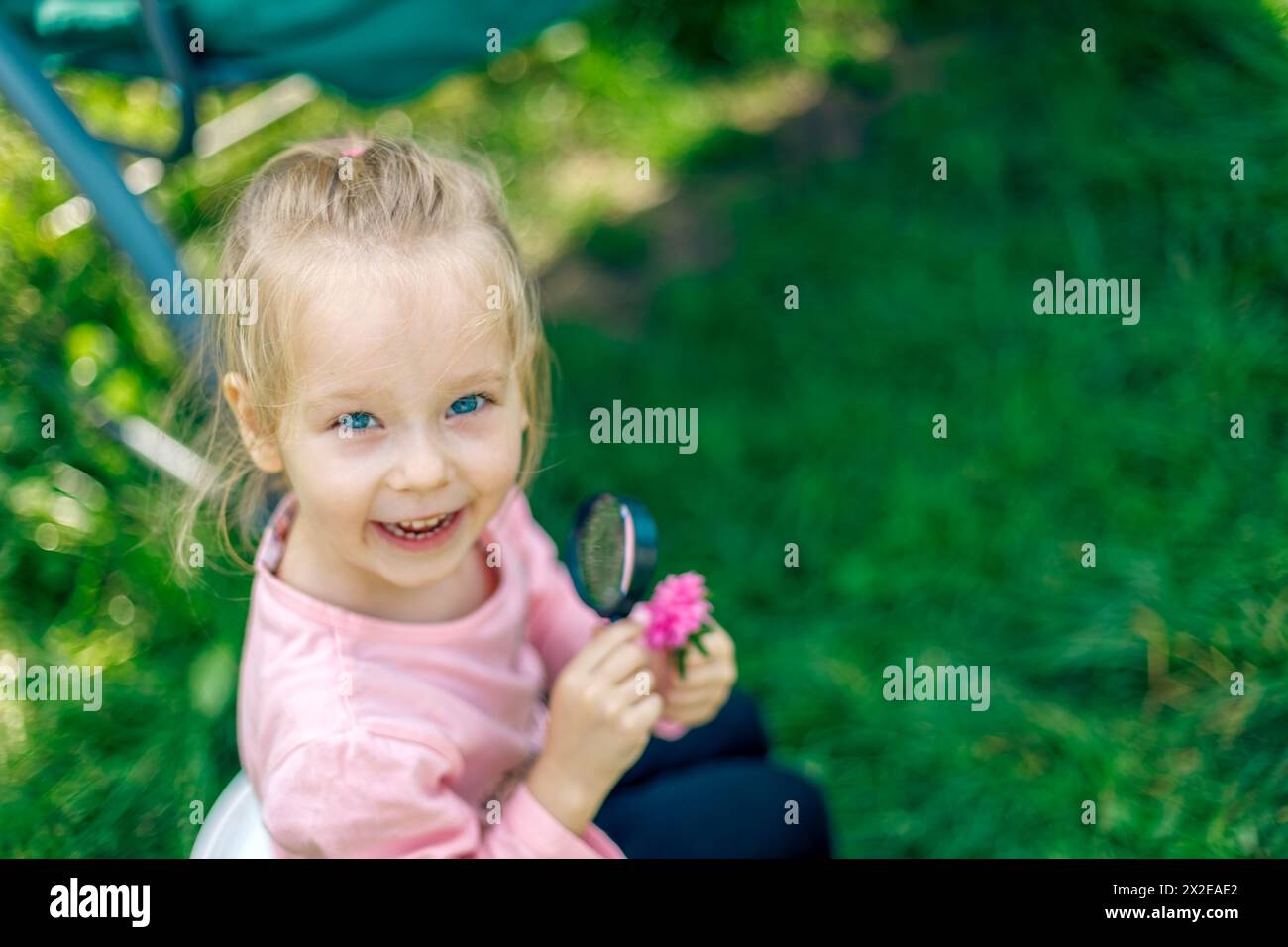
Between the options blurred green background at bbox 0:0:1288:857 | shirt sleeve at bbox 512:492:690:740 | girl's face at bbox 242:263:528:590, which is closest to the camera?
girl's face at bbox 242:263:528:590

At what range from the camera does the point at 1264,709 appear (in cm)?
175

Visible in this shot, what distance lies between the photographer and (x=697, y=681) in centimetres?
134

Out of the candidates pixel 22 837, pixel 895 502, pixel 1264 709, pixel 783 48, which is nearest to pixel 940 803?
pixel 1264 709

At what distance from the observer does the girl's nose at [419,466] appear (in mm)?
1103

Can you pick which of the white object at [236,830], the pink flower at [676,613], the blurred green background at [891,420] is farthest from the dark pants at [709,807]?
the blurred green background at [891,420]

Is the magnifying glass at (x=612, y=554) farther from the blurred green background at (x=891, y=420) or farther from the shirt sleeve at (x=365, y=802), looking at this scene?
the blurred green background at (x=891, y=420)

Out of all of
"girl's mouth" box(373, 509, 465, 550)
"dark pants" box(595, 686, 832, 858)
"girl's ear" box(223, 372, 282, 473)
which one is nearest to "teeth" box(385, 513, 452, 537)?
"girl's mouth" box(373, 509, 465, 550)

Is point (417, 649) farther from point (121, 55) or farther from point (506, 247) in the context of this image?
point (121, 55)

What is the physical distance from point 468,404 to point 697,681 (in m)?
0.38

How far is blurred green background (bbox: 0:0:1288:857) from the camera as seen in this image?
184cm

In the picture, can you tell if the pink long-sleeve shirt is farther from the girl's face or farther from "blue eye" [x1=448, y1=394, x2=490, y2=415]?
"blue eye" [x1=448, y1=394, x2=490, y2=415]

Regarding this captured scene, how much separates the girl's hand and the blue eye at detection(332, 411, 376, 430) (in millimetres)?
388

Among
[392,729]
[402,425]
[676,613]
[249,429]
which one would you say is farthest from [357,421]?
[676,613]

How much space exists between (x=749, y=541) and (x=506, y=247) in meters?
1.21
